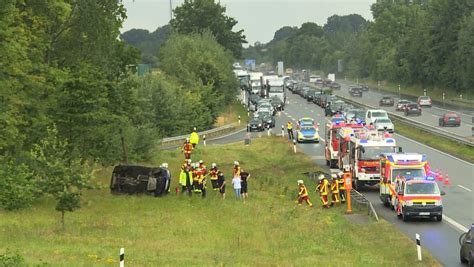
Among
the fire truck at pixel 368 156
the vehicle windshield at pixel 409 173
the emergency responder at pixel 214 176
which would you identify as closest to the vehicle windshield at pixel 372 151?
the fire truck at pixel 368 156

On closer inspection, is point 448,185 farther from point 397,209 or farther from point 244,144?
point 244,144

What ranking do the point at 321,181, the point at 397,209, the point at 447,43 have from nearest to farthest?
the point at 397,209
the point at 321,181
the point at 447,43

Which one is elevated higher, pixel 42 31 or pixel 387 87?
pixel 42 31

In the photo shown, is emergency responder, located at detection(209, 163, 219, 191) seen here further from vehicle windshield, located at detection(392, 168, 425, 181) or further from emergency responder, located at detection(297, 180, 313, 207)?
vehicle windshield, located at detection(392, 168, 425, 181)

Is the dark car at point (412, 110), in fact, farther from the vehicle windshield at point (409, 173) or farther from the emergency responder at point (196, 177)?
the emergency responder at point (196, 177)

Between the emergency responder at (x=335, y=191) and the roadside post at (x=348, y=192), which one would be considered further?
the emergency responder at (x=335, y=191)

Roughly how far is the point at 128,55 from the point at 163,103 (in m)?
27.5

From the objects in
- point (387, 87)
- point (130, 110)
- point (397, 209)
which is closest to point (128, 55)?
point (130, 110)

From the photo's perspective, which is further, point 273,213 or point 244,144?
point 244,144

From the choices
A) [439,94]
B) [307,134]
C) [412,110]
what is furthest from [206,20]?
[307,134]

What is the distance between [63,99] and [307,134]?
30.9 metres

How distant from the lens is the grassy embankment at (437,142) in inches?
1992

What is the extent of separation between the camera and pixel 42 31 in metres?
38.2

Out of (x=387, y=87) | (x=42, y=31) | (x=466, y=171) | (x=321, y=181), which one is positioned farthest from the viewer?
(x=387, y=87)
